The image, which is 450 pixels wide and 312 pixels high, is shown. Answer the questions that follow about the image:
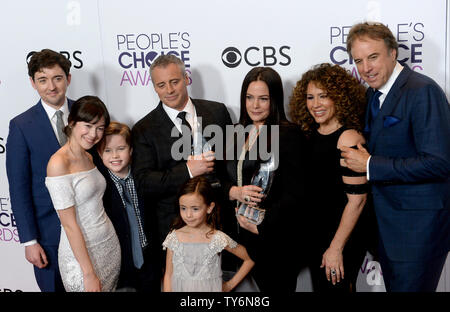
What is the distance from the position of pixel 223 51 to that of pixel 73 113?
114 cm

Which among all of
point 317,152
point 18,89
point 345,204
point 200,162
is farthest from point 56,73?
point 345,204

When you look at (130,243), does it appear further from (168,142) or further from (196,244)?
(168,142)

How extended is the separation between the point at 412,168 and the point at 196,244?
1.27 m

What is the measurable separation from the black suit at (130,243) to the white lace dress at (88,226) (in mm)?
139

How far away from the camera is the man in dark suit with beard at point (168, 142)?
9.11 feet

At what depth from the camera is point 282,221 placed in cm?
271

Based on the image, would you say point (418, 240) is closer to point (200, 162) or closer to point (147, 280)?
point (200, 162)

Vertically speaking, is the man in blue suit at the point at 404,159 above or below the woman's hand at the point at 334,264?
above

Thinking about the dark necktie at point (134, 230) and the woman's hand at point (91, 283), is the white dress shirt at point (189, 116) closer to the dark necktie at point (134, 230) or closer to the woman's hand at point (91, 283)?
the dark necktie at point (134, 230)

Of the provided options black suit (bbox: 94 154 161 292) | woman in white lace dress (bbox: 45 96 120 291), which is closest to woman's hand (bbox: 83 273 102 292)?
woman in white lace dress (bbox: 45 96 120 291)

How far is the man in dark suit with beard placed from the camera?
9.11 ft

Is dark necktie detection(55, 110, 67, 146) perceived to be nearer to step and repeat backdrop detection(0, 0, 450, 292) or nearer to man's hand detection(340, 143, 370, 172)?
step and repeat backdrop detection(0, 0, 450, 292)

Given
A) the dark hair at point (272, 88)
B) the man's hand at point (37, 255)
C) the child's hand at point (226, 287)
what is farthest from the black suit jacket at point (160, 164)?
the man's hand at point (37, 255)
